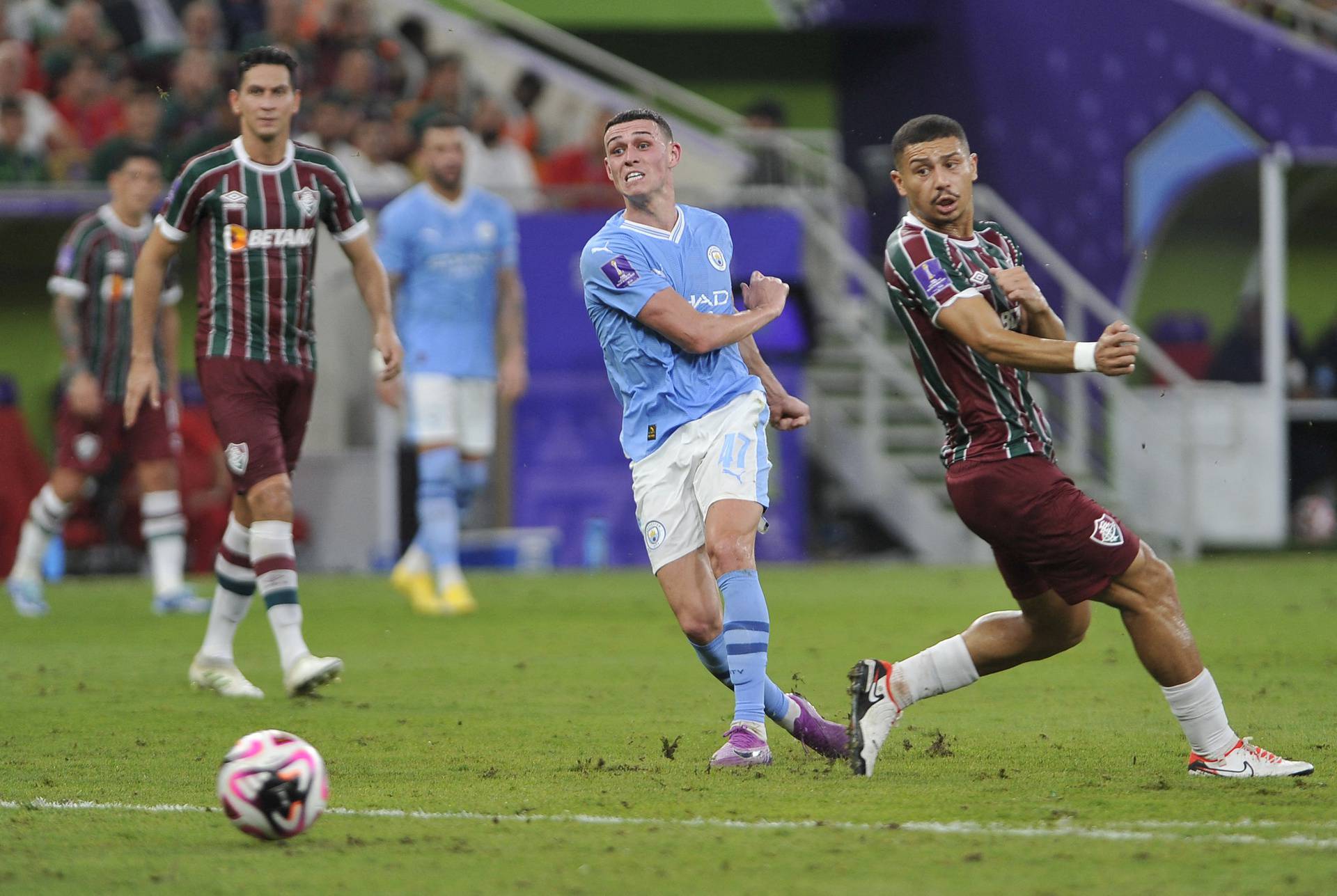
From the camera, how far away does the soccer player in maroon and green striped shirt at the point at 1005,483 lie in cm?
550

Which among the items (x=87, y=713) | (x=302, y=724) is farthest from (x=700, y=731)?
(x=87, y=713)

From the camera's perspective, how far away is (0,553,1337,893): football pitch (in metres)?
4.30

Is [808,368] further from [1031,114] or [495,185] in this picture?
[1031,114]

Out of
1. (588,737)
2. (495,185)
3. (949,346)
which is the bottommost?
(588,737)

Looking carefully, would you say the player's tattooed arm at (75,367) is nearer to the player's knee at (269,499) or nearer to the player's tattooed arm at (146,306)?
the player's tattooed arm at (146,306)

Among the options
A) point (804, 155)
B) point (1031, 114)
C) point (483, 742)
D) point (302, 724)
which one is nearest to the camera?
point (483, 742)

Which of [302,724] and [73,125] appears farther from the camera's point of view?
[73,125]

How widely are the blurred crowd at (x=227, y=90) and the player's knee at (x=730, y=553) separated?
34.0ft

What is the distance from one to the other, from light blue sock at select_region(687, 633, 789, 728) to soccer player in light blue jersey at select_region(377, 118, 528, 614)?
18.3ft

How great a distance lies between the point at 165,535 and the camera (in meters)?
11.4

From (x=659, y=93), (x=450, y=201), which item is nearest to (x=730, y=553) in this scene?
(x=450, y=201)

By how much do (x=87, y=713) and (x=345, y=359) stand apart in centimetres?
951

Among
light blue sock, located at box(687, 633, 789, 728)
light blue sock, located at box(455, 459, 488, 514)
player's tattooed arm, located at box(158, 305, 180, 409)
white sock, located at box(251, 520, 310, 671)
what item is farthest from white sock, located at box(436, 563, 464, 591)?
light blue sock, located at box(687, 633, 789, 728)

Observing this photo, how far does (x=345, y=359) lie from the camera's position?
16656 millimetres
